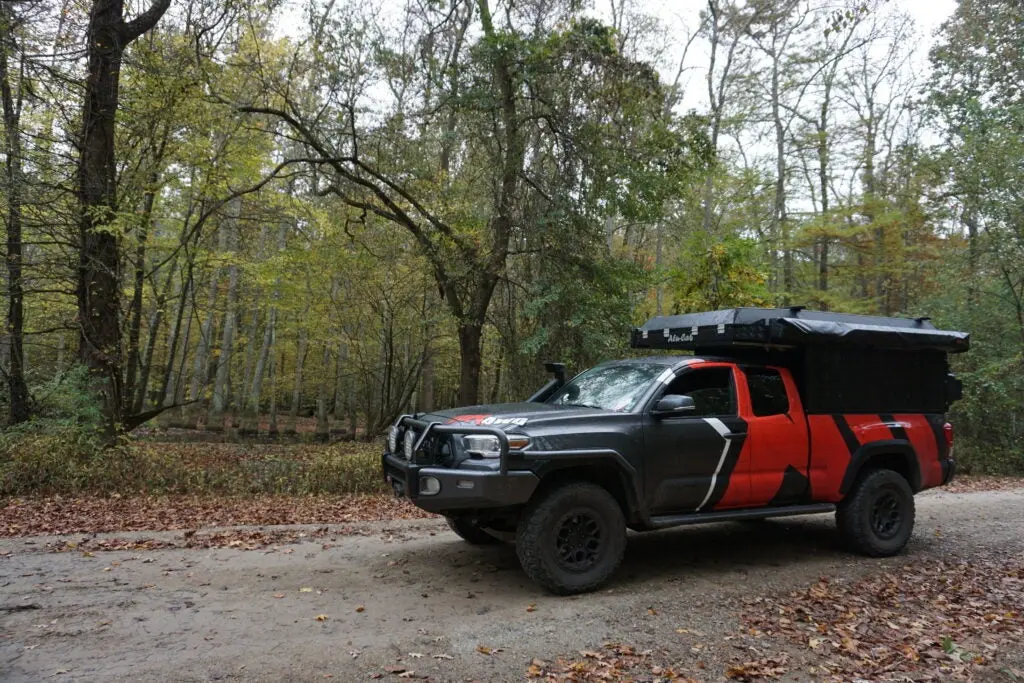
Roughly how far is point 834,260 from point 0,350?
2428 centimetres

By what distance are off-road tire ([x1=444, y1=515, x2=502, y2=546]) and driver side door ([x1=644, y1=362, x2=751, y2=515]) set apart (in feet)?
6.18

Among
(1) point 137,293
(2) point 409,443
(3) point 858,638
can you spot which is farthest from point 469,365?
(3) point 858,638

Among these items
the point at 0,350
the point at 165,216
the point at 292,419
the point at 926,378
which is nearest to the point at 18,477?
the point at 165,216

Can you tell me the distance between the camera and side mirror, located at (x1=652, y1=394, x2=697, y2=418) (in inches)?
210

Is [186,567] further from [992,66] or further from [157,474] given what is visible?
[992,66]

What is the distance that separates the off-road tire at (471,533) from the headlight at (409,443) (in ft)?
3.22

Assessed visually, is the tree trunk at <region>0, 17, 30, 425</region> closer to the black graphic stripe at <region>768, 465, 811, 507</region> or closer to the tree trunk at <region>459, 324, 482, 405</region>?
the tree trunk at <region>459, 324, 482, 405</region>

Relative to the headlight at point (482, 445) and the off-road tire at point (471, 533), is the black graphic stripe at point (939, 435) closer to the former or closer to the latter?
the off-road tire at point (471, 533)

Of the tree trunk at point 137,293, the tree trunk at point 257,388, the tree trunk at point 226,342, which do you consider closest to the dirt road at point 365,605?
the tree trunk at point 137,293

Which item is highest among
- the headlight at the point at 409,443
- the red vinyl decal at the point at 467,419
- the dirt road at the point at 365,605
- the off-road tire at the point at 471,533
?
the red vinyl decal at the point at 467,419

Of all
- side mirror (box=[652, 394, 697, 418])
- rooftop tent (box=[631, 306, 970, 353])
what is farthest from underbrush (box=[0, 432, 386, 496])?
side mirror (box=[652, 394, 697, 418])

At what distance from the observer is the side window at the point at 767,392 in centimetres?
611

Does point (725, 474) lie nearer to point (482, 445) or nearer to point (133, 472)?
point (482, 445)

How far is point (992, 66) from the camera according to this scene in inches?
707
